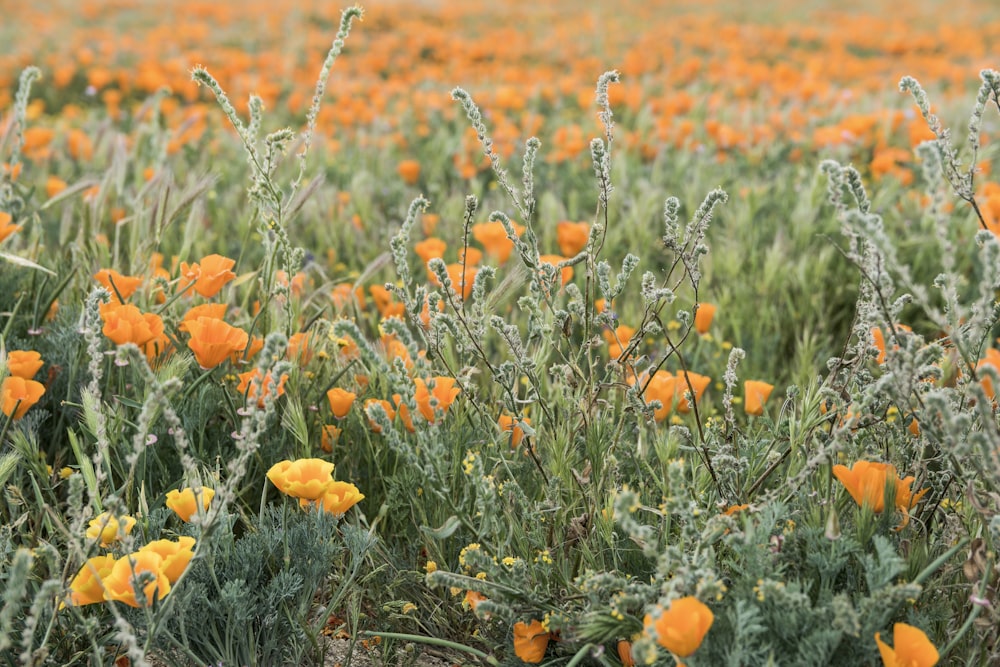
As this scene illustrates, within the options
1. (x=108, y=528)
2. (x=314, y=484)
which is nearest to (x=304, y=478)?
(x=314, y=484)

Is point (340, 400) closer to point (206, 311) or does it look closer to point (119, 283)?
point (206, 311)

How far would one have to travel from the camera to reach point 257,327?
2.12 meters

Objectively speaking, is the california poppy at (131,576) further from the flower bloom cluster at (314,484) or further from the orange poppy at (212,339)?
the orange poppy at (212,339)

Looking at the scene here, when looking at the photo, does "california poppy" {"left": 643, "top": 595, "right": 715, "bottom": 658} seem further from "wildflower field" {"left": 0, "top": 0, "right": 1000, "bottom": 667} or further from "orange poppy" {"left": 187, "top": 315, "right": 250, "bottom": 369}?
"orange poppy" {"left": 187, "top": 315, "right": 250, "bottom": 369}

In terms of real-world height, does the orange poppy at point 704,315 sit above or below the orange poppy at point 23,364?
below

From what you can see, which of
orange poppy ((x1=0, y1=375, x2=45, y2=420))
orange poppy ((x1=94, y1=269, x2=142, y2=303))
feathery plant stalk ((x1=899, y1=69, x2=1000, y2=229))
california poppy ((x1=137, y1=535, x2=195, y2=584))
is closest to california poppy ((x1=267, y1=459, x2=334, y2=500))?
california poppy ((x1=137, y1=535, x2=195, y2=584))

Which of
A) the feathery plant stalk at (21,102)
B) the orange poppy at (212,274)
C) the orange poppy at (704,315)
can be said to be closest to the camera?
the orange poppy at (212,274)

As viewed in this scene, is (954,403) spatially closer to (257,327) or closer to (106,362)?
(257,327)

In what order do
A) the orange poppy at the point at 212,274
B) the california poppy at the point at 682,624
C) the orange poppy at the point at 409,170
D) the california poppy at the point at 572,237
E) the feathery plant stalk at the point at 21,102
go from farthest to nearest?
the orange poppy at the point at 409,170 < the california poppy at the point at 572,237 < the feathery plant stalk at the point at 21,102 < the orange poppy at the point at 212,274 < the california poppy at the point at 682,624

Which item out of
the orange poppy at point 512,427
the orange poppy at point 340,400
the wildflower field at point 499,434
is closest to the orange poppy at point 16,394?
the wildflower field at point 499,434

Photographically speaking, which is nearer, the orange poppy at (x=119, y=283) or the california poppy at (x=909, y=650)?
the california poppy at (x=909, y=650)

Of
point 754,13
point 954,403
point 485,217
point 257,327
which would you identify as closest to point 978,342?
point 954,403

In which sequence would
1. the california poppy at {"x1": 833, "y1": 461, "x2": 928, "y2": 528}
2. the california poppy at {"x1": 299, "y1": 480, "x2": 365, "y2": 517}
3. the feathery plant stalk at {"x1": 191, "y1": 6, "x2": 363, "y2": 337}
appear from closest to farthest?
the california poppy at {"x1": 833, "y1": 461, "x2": 928, "y2": 528}, the california poppy at {"x1": 299, "y1": 480, "x2": 365, "y2": 517}, the feathery plant stalk at {"x1": 191, "y1": 6, "x2": 363, "y2": 337}

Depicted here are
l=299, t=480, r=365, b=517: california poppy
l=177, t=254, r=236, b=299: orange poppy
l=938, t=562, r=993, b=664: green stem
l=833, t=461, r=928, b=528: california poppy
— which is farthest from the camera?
l=177, t=254, r=236, b=299: orange poppy
